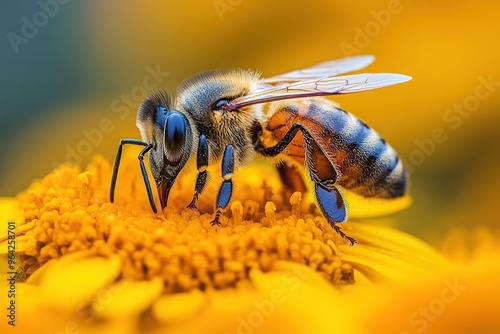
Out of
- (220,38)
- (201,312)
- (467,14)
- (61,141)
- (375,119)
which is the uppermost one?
(467,14)

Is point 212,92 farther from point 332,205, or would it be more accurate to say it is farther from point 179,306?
point 179,306

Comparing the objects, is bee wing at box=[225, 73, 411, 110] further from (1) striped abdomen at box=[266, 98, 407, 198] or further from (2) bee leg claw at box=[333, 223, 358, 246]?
(2) bee leg claw at box=[333, 223, 358, 246]

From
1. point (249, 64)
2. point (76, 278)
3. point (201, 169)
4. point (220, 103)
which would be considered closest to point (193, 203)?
point (201, 169)

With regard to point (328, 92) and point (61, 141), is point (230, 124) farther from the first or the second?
point (61, 141)

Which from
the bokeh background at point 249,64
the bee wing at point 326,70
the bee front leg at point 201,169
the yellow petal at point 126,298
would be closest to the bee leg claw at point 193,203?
the bee front leg at point 201,169

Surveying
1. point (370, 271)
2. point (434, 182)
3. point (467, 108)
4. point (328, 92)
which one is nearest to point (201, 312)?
point (370, 271)

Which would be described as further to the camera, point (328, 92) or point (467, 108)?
point (467, 108)

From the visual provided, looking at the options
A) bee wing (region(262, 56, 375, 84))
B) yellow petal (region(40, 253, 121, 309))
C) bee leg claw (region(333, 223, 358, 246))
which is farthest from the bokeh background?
yellow petal (region(40, 253, 121, 309))
